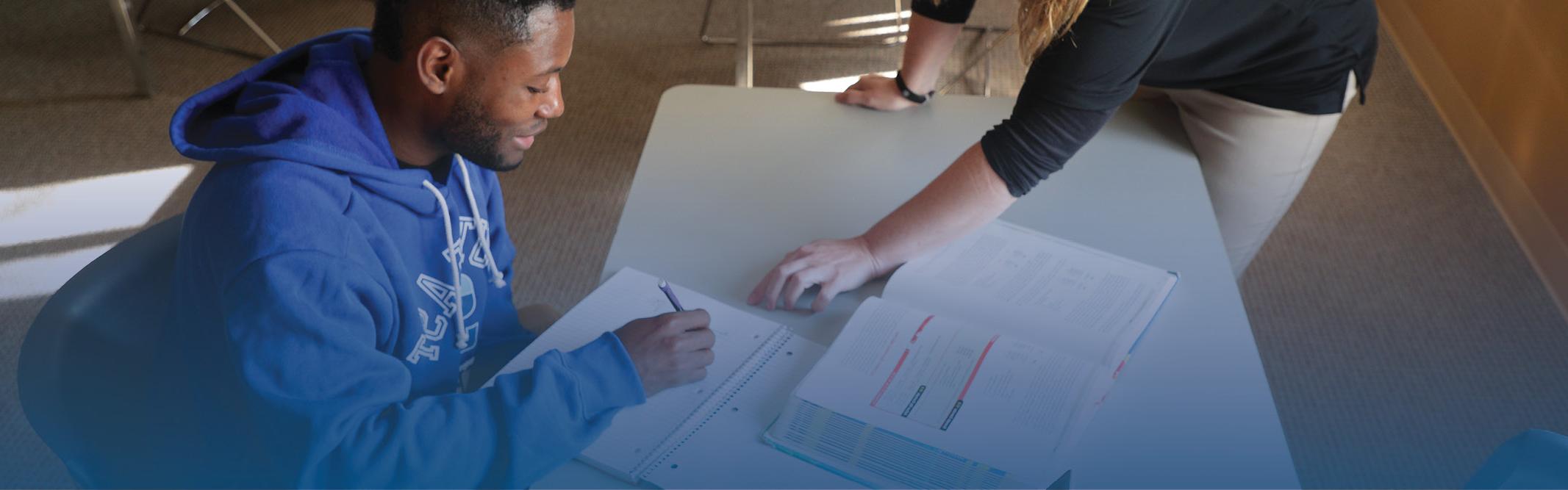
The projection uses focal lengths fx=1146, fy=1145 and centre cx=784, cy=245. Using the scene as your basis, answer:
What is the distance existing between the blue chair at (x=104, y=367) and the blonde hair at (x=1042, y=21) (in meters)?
0.80

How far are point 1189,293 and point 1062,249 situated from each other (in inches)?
5.2

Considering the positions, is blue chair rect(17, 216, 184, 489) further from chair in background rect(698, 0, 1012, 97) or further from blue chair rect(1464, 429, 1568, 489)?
chair in background rect(698, 0, 1012, 97)

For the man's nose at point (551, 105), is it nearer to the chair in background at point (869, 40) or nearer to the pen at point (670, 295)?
the pen at point (670, 295)

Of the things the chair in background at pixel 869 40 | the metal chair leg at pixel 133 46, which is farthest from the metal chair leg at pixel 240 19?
the chair in background at pixel 869 40

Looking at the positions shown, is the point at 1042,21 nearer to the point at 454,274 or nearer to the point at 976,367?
the point at 976,367

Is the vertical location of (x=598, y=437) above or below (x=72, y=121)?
above

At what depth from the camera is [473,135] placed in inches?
40.8

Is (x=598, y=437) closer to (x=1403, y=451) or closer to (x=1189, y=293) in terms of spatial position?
(x=1189, y=293)

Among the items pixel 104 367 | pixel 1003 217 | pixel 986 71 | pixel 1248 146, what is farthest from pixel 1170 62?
pixel 986 71

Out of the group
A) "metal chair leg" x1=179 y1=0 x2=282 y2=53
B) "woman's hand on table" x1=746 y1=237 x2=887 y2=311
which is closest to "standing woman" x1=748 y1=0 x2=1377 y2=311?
"woman's hand on table" x1=746 y1=237 x2=887 y2=311

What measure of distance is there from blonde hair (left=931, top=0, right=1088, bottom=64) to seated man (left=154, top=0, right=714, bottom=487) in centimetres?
42

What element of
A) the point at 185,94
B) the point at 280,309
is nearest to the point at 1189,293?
the point at 280,309

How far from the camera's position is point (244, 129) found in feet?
3.10

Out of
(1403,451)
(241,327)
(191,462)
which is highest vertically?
(241,327)
